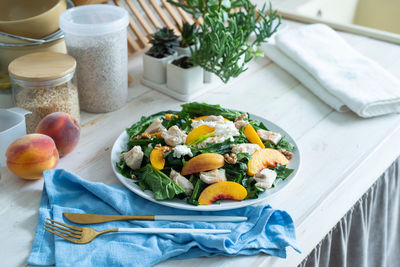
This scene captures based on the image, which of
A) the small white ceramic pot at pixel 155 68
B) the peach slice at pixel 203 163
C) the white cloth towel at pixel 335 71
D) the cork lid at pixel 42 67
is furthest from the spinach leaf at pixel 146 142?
the white cloth towel at pixel 335 71

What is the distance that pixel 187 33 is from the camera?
1.29 metres

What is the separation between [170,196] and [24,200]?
29cm

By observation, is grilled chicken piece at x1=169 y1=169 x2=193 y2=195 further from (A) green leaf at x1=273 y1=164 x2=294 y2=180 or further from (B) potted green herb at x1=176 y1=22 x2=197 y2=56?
(B) potted green herb at x1=176 y1=22 x2=197 y2=56

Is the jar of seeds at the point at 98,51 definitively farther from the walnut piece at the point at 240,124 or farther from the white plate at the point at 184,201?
the walnut piece at the point at 240,124

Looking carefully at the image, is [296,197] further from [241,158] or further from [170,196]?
[170,196]

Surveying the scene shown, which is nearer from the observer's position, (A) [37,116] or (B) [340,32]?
(A) [37,116]

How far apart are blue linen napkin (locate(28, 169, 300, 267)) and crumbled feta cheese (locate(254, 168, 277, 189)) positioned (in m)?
0.04

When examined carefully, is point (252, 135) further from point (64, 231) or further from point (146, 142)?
point (64, 231)

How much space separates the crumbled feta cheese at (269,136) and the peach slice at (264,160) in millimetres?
44

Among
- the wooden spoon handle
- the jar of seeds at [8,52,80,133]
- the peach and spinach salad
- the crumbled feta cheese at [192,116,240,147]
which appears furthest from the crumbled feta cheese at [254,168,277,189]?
the jar of seeds at [8,52,80,133]

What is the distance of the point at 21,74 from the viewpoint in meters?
0.97

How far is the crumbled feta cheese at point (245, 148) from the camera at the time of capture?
0.90 meters

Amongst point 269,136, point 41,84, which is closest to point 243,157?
point 269,136

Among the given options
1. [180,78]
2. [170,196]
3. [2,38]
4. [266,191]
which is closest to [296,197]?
[266,191]
